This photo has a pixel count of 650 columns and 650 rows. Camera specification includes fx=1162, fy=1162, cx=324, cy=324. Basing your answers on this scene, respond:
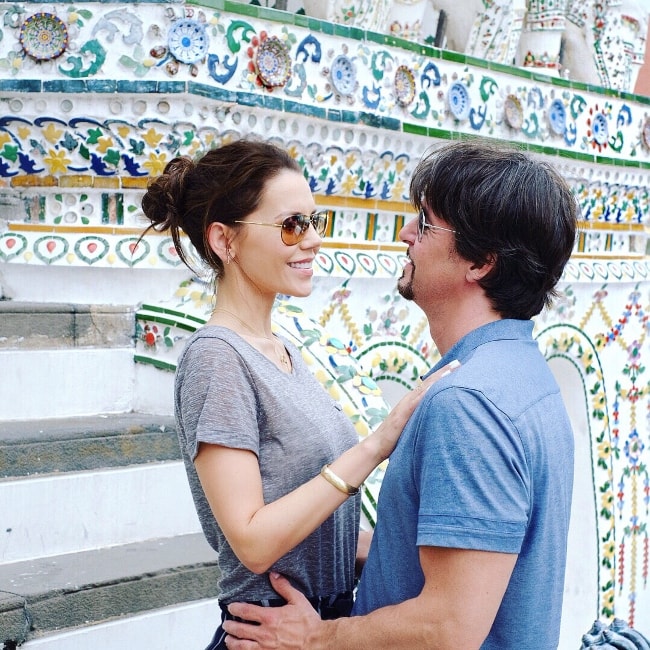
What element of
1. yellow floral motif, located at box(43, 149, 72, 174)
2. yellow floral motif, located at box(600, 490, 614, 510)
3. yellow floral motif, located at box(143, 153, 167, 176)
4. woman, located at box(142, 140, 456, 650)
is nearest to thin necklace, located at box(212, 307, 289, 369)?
woman, located at box(142, 140, 456, 650)

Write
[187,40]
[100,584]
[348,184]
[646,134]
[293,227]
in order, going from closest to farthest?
[293,227], [100,584], [187,40], [348,184], [646,134]

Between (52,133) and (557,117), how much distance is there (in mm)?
1939

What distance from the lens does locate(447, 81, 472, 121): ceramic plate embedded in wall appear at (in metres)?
A: 3.73

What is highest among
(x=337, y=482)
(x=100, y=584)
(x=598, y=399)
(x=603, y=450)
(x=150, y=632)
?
(x=337, y=482)

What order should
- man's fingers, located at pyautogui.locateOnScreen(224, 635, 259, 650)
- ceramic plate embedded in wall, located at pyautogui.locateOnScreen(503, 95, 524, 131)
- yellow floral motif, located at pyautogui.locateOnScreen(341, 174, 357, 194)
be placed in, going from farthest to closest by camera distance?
1. ceramic plate embedded in wall, located at pyautogui.locateOnScreen(503, 95, 524, 131)
2. yellow floral motif, located at pyautogui.locateOnScreen(341, 174, 357, 194)
3. man's fingers, located at pyautogui.locateOnScreen(224, 635, 259, 650)

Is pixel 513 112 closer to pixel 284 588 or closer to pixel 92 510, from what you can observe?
pixel 92 510

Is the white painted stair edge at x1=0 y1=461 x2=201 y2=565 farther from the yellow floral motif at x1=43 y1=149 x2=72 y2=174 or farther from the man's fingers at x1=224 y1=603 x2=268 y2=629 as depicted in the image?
the man's fingers at x1=224 y1=603 x2=268 y2=629

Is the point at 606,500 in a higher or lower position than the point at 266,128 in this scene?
lower

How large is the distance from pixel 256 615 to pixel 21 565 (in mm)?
1008

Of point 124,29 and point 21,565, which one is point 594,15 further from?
point 21,565

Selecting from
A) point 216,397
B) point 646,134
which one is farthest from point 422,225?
point 646,134

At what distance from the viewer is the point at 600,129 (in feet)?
14.3

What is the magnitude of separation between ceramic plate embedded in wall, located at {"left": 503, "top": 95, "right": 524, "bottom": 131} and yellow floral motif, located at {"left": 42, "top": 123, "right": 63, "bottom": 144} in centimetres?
162

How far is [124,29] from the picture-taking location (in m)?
2.97
